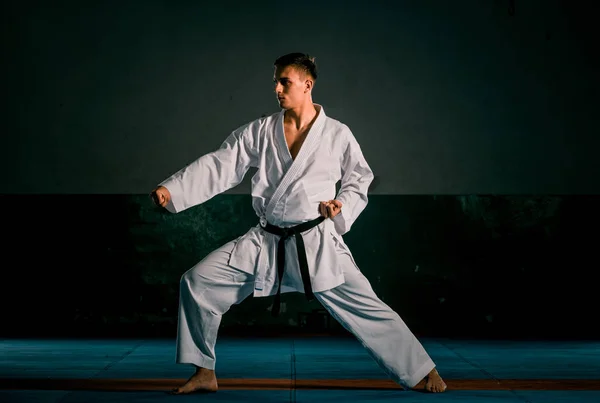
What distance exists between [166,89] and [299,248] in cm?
281

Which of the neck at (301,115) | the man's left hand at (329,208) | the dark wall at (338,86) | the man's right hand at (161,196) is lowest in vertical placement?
the man's left hand at (329,208)

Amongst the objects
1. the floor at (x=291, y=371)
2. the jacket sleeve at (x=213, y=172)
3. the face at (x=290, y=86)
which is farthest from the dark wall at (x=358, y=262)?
the face at (x=290, y=86)

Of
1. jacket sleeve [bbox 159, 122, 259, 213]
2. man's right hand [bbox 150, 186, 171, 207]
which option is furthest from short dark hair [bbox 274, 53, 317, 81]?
man's right hand [bbox 150, 186, 171, 207]

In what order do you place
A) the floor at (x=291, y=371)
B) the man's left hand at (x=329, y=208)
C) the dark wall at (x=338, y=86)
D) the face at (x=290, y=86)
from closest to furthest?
the floor at (x=291, y=371), the man's left hand at (x=329, y=208), the face at (x=290, y=86), the dark wall at (x=338, y=86)

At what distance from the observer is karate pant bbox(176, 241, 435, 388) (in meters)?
3.43

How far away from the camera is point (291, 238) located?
11.7 feet

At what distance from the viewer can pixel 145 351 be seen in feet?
16.4

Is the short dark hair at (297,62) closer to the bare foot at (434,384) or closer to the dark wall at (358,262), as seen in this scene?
the bare foot at (434,384)

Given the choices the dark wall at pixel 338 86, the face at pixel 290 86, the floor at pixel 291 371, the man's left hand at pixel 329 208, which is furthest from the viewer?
the dark wall at pixel 338 86

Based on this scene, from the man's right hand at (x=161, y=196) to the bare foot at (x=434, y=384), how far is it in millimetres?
1300

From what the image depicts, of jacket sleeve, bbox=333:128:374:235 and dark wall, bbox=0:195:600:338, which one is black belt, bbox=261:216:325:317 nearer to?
jacket sleeve, bbox=333:128:374:235

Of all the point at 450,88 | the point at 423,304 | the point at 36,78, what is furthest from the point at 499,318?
the point at 36,78

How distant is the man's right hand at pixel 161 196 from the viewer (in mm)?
3432

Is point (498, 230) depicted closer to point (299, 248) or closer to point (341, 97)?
point (341, 97)
